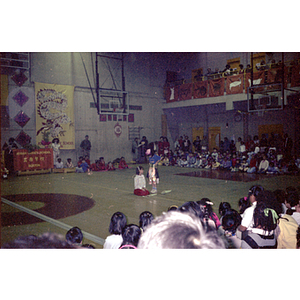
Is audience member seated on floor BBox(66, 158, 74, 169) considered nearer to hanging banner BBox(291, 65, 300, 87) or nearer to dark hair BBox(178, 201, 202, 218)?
hanging banner BBox(291, 65, 300, 87)

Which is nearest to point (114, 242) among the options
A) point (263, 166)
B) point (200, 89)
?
point (263, 166)

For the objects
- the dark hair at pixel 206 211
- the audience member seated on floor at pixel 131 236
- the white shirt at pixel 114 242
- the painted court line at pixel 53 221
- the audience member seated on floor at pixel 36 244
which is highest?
the dark hair at pixel 206 211

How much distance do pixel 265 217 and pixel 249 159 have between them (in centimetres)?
988

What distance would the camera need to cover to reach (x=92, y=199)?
6.88 meters

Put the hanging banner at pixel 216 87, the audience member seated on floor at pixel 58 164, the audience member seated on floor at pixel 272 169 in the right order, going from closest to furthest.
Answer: the audience member seated on floor at pixel 272 169 < the audience member seated on floor at pixel 58 164 < the hanging banner at pixel 216 87

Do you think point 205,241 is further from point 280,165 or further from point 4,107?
point 4,107

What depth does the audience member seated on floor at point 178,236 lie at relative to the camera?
7.75 feet

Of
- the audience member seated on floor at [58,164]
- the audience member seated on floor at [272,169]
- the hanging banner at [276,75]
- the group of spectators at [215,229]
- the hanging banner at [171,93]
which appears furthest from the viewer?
the hanging banner at [171,93]

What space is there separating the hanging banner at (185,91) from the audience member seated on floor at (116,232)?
13.5 metres

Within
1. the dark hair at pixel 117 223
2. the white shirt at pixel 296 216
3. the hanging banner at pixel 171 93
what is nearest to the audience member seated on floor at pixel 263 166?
the hanging banner at pixel 171 93

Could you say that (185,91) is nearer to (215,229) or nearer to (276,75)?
(276,75)

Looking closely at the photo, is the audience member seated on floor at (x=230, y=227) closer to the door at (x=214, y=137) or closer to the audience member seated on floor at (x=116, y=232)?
the audience member seated on floor at (x=116, y=232)

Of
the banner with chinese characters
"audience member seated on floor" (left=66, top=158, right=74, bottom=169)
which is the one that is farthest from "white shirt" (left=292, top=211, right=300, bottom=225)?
"audience member seated on floor" (left=66, top=158, right=74, bottom=169)

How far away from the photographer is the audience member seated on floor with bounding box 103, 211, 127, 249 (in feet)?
10.3
